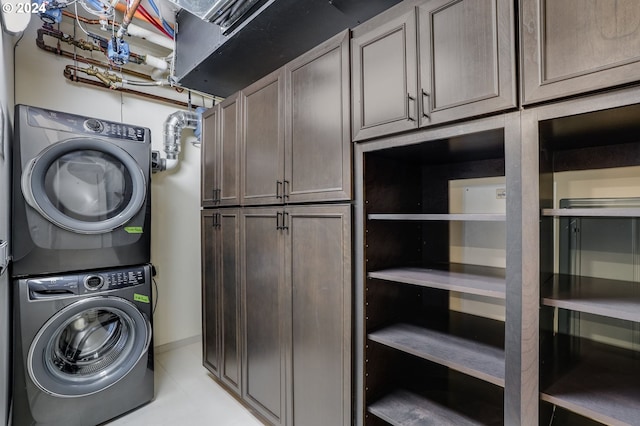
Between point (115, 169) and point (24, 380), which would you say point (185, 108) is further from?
point (24, 380)

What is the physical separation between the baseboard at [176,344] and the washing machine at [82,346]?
839mm

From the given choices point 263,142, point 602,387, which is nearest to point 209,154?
point 263,142

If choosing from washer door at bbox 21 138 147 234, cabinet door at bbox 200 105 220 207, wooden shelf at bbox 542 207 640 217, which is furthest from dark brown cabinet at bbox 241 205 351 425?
washer door at bbox 21 138 147 234

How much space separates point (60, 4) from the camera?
200cm

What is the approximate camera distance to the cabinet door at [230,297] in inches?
82.2

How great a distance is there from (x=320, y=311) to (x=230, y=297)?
3.00ft

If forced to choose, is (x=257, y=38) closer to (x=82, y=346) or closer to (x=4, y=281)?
(x=4, y=281)

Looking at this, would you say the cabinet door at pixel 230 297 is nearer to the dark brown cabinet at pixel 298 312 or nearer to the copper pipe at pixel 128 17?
the dark brown cabinet at pixel 298 312

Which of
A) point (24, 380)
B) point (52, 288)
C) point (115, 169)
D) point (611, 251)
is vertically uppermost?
point (115, 169)

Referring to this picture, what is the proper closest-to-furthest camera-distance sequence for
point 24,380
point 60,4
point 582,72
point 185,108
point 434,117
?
point 582,72, point 434,117, point 24,380, point 60,4, point 185,108

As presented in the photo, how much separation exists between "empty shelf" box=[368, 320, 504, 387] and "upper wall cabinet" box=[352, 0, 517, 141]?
87cm

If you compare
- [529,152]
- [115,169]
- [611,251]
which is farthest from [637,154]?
[115,169]

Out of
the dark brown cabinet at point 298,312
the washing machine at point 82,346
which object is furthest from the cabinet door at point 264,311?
the washing machine at point 82,346

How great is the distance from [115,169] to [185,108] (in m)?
1.20
